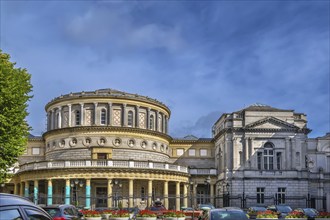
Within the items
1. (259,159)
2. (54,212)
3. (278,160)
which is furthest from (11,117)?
(278,160)

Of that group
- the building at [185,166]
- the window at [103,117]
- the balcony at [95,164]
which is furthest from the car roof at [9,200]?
the window at [103,117]

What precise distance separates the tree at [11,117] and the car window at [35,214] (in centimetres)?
2845

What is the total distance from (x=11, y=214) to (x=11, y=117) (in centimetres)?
3072

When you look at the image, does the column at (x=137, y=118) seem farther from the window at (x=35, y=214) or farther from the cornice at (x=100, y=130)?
the window at (x=35, y=214)

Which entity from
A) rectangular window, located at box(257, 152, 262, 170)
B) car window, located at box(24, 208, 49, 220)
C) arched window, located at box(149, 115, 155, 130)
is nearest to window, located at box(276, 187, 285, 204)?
rectangular window, located at box(257, 152, 262, 170)

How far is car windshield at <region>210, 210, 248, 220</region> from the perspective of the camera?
20.2m

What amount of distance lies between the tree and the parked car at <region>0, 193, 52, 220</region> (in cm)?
2884

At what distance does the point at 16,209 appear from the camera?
8.48m

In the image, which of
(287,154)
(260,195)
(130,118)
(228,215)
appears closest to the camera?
(228,215)

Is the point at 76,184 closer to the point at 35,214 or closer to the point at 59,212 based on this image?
the point at 59,212

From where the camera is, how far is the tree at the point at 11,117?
1465 inches

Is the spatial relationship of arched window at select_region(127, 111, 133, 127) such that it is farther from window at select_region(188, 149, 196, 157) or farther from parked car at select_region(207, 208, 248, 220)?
parked car at select_region(207, 208, 248, 220)

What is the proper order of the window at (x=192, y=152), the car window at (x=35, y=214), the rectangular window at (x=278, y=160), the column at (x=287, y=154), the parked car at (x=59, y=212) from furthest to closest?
the window at (x=192, y=152) < the rectangular window at (x=278, y=160) < the column at (x=287, y=154) < the parked car at (x=59, y=212) < the car window at (x=35, y=214)

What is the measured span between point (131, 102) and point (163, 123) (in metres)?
8.79
